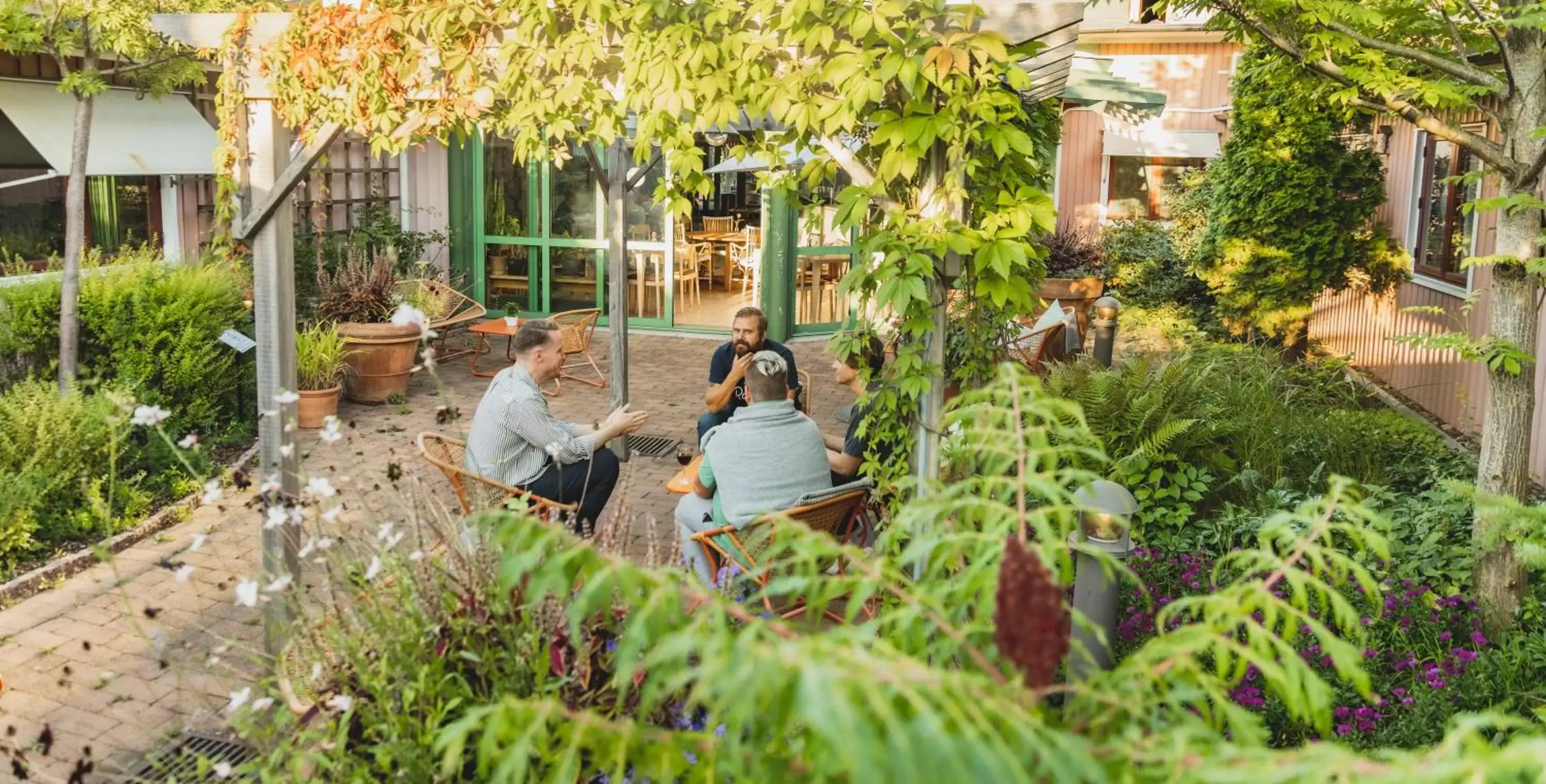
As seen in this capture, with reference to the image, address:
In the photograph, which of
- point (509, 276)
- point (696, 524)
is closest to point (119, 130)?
point (509, 276)

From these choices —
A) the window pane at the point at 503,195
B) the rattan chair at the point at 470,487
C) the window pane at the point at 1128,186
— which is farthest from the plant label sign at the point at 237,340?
the window pane at the point at 1128,186

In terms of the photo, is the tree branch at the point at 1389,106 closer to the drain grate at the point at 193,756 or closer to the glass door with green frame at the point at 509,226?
the drain grate at the point at 193,756

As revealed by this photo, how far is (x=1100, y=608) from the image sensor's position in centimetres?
406

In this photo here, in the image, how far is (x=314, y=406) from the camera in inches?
354

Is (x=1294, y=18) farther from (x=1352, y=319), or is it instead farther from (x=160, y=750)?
(x=1352, y=319)

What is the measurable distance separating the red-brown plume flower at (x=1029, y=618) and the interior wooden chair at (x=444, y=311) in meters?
9.67

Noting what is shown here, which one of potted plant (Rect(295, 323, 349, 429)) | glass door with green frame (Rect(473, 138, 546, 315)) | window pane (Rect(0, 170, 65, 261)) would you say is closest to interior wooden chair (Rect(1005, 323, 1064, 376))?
potted plant (Rect(295, 323, 349, 429))

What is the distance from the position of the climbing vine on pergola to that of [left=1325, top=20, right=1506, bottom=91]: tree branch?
1311 mm

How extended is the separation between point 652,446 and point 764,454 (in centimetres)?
394

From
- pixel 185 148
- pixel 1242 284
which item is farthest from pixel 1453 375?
pixel 185 148

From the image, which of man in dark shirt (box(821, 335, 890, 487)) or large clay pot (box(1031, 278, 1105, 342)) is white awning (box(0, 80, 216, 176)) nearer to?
man in dark shirt (box(821, 335, 890, 487))

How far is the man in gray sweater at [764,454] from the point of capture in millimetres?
4891

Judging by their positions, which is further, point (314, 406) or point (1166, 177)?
point (1166, 177)

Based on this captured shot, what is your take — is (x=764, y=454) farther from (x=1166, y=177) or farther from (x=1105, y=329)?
(x=1166, y=177)
